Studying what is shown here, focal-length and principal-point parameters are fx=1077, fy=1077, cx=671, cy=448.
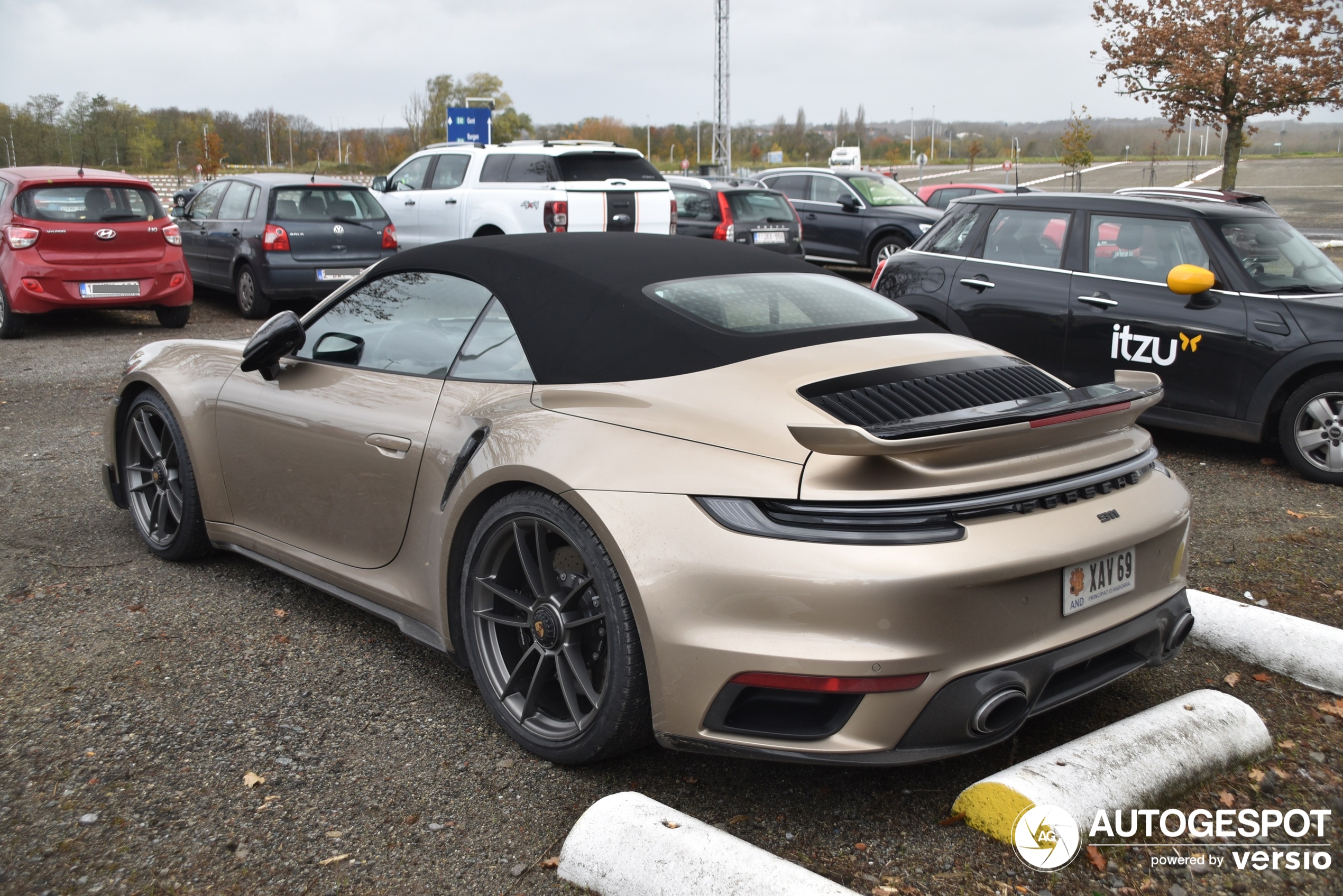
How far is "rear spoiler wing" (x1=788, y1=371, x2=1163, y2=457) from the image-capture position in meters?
2.39

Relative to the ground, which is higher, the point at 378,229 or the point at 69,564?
the point at 378,229

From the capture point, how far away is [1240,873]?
254cm

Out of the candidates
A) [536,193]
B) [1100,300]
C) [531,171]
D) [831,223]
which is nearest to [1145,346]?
[1100,300]

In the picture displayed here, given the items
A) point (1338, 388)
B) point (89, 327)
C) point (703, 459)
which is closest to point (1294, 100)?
Result: point (1338, 388)

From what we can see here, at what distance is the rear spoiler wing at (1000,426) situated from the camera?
2.39m

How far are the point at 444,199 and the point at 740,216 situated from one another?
4.33 metres

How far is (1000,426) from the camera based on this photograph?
2.52 meters

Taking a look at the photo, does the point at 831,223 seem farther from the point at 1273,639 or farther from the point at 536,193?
the point at 1273,639

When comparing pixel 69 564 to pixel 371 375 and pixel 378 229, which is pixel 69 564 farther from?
pixel 378 229

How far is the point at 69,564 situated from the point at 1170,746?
169 inches

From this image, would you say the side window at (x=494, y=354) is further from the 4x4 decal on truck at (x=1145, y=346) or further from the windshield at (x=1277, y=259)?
the windshield at (x=1277, y=259)

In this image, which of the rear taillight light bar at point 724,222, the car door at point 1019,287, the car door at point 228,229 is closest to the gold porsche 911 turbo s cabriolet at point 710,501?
the car door at point 1019,287

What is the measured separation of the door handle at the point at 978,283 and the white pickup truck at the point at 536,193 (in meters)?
5.34

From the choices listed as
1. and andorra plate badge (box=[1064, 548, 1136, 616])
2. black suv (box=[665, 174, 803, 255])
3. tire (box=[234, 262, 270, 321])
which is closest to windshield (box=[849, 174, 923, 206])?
black suv (box=[665, 174, 803, 255])
